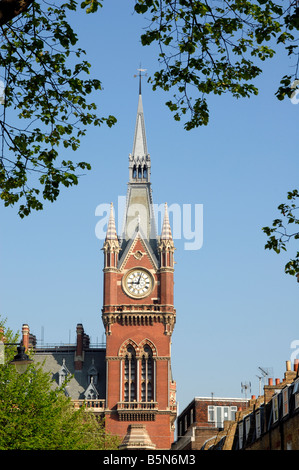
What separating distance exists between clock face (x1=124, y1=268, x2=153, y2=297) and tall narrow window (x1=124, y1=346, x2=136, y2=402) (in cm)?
693

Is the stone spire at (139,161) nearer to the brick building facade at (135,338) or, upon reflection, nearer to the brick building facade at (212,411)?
the brick building facade at (135,338)

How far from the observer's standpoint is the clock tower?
97750 millimetres

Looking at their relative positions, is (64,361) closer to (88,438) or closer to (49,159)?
(88,438)

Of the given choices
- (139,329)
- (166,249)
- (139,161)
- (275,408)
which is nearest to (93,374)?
(139,329)

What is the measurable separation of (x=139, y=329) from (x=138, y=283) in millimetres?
5341

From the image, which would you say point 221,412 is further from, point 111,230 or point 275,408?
point 275,408

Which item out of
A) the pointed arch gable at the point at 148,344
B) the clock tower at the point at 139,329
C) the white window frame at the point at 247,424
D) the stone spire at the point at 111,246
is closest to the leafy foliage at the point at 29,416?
the white window frame at the point at 247,424

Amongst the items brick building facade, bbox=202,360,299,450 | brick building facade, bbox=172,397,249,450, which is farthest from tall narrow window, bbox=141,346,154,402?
brick building facade, bbox=202,360,299,450

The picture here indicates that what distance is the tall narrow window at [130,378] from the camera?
98.9 metres

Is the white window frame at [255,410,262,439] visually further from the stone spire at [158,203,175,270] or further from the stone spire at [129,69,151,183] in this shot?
the stone spire at [129,69,151,183]

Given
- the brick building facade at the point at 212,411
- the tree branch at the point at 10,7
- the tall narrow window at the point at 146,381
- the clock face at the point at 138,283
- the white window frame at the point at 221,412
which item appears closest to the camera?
the tree branch at the point at 10,7

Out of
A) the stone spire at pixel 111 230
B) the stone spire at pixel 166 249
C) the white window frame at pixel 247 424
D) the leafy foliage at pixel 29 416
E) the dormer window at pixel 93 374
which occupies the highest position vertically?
the stone spire at pixel 111 230

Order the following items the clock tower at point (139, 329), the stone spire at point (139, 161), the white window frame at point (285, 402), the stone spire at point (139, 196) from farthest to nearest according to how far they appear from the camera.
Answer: the stone spire at point (139, 161)
the stone spire at point (139, 196)
the clock tower at point (139, 329)
the white window frame at point (285, 402)

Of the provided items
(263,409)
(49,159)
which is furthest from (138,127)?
(49,159)
